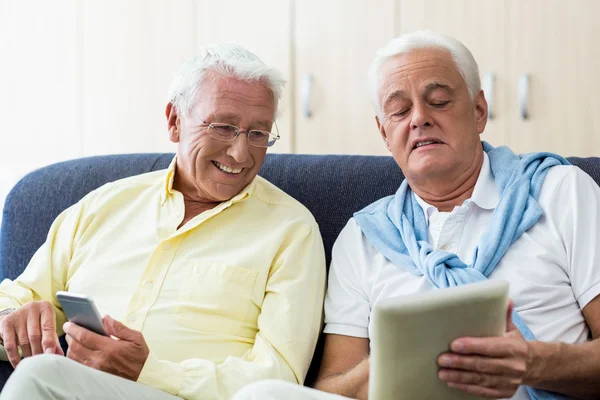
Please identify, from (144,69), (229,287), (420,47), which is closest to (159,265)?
(229,287)

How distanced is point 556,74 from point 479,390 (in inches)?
88.7

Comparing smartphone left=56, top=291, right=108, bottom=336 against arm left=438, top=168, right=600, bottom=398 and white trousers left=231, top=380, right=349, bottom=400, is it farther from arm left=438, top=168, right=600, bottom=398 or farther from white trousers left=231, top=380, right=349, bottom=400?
arm left=438, top=168, right=600, bottom=398

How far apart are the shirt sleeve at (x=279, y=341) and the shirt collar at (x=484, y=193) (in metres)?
0.26

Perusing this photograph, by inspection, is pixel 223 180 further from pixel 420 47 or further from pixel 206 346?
pixel 420 47

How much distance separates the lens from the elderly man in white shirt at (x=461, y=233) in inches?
60.2

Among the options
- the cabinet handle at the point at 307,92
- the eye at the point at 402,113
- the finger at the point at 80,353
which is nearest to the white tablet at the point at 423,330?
the finger at the point at 80,353

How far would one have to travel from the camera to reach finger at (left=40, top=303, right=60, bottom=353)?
5.13ft

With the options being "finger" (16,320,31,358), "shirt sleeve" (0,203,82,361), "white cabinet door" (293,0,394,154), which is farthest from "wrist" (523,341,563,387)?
"white cabinet door" (293,0,394,154)

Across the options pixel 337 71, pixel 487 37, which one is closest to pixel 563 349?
pixel 487 37

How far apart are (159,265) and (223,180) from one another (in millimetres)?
247

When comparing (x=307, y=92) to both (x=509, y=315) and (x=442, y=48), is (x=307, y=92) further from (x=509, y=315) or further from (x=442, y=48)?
(x=509, y=315)

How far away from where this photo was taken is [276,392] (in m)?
1.24

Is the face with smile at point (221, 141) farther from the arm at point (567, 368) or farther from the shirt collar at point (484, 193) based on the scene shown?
the arm at point (567, 368)

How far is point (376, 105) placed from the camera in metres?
1.87
